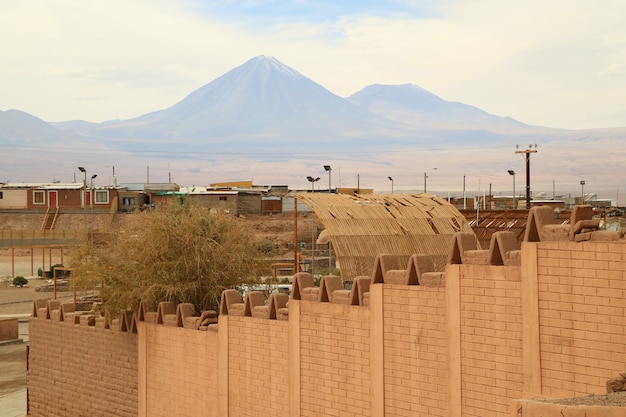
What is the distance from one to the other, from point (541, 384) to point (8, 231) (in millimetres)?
86501

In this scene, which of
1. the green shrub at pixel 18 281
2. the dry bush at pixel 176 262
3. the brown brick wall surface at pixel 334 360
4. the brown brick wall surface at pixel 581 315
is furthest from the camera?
the green shrub at pixel 18 281

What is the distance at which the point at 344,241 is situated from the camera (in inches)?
1156

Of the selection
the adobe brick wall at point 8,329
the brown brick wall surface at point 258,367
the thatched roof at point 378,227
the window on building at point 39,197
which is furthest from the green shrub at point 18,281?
the brown brick wall surface at point 258,367

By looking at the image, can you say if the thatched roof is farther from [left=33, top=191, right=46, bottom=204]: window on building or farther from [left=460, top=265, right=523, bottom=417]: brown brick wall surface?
[left=33, top=191, right=46, bottom=204]: window on building

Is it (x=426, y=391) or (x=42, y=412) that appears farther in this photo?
(x=42, y=412)

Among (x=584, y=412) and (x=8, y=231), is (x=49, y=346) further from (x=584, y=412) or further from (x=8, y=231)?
(x=8, y=231)

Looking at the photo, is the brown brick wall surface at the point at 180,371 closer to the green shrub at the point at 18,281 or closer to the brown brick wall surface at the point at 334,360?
the brown brick wall surface at the point at 334,360

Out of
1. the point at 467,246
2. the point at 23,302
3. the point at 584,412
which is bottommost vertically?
the point at 23,302

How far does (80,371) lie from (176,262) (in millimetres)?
4537

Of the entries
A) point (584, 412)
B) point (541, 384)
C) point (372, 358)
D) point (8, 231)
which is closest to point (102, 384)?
point (372, 358)

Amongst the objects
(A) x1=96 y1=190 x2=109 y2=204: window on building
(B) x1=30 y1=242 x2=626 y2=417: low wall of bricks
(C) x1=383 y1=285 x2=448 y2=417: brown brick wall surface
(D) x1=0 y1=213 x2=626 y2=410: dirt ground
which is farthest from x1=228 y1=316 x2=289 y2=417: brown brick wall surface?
(A) x1=96 y1=190 x2=109 y2=204: window on building

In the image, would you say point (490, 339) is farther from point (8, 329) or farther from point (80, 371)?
point (8, 329)

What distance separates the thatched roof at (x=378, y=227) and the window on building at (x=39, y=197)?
71.2 metres

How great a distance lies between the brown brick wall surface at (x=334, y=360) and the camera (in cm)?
1661
